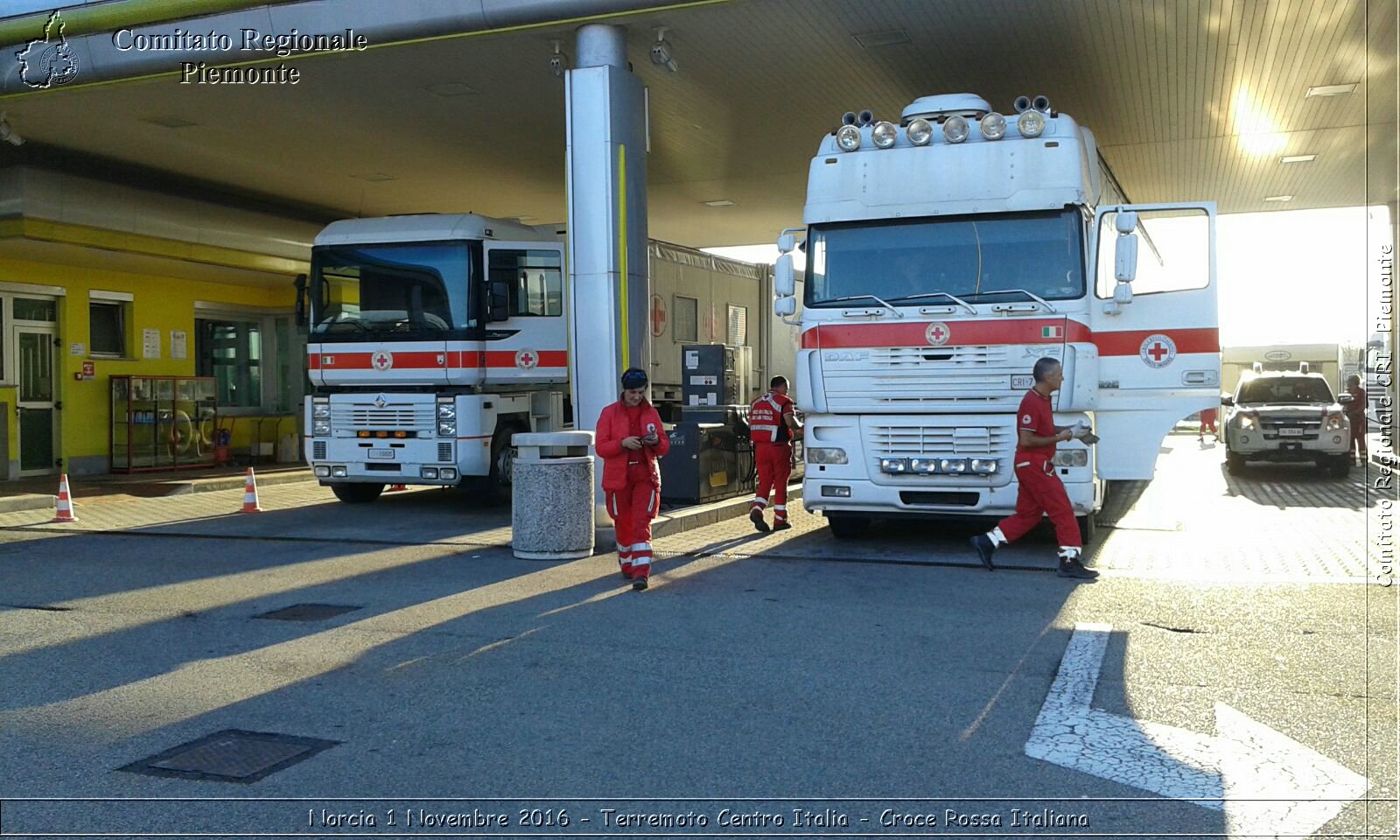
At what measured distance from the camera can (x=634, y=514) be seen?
31.1 ft

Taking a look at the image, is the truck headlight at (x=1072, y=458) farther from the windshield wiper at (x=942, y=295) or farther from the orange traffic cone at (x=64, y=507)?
the orange traffic cone at (x=64, y=507)

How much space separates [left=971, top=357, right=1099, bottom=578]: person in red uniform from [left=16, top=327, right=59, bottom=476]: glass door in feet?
53.9

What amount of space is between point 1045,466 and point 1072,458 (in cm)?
106

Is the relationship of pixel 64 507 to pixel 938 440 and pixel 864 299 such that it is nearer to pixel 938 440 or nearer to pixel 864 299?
pixel 864 299

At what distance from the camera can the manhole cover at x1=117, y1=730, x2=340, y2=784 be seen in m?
4.97

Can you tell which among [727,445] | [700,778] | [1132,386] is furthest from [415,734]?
[727,445]

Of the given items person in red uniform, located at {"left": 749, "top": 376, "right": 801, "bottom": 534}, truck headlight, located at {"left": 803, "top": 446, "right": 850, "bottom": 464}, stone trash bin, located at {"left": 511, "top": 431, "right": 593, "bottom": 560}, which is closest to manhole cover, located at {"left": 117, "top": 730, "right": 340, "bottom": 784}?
stone trash bin, located at {"left": 511, "top": 431, "right": 593, "bottom": 560}

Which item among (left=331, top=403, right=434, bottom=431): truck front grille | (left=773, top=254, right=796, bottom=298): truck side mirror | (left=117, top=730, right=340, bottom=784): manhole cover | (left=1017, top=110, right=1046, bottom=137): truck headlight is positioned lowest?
(left=117, top=730, right=340, bottom=784): manhole cover

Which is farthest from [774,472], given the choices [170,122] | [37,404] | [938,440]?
[37,404]

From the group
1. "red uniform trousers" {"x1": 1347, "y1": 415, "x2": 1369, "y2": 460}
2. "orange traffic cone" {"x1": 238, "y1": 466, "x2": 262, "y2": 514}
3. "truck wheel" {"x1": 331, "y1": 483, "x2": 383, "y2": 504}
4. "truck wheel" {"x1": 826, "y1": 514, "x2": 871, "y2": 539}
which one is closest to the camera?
"truck wheel" {"x1": 826, "y1": 514, "x2": 871, "y2": 539}

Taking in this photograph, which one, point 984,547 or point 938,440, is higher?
point 938,440

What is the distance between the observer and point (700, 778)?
16.0 ft

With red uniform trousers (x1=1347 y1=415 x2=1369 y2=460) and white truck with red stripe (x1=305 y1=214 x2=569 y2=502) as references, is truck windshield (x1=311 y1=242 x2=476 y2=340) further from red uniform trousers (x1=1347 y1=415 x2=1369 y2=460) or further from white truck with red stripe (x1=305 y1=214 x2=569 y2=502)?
red uniform trousers (x1=1347 y1=415 x2=1369 y2=460)

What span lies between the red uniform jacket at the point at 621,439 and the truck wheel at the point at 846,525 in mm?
3015
